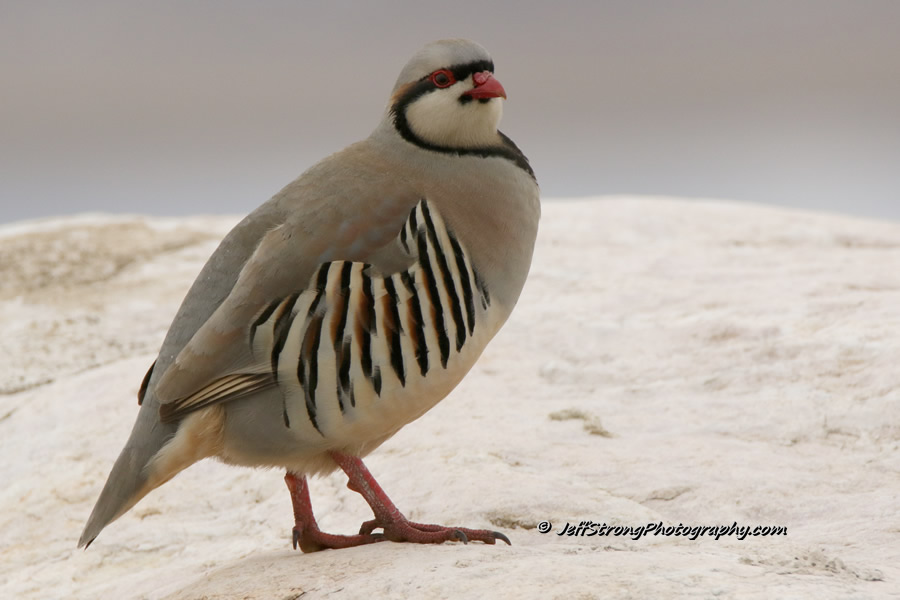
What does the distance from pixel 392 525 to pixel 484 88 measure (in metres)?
1.42

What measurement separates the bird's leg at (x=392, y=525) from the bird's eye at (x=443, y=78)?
48.8 inches

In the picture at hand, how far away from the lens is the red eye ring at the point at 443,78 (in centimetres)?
348

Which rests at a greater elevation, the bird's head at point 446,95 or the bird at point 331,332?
the bird's head at point 446,95

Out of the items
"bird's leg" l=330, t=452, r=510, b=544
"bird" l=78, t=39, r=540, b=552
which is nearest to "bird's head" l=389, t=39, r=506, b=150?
"bird" l=78, t=39, r=540, b=552

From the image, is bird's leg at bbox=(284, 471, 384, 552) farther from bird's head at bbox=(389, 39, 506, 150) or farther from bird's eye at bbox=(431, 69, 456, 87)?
bird's eye at bbox=(431, 69, 456, 87)

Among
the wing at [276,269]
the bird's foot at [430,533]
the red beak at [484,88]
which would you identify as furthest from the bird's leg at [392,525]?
the red beak at [484,88]

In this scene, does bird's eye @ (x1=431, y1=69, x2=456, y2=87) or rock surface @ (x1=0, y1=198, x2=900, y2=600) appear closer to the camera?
rock surface @ (x1=0, y1=198, x2=900, y2=600)

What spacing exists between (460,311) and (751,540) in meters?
1.04

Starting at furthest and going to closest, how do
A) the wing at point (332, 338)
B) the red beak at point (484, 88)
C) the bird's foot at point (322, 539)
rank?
1. the red beak at point (484, 88)
2. the bird's foot at point (322, 539)
3. the wing at point (332, 338)

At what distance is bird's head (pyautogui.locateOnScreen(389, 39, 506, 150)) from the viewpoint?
3490 mm

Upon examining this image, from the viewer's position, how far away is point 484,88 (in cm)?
349

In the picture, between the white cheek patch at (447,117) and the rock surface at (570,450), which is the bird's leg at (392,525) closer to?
the rock surface at (570,450)

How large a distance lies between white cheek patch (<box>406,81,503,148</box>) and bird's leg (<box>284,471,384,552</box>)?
1.19 m

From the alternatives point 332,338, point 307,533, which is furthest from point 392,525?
point 332,338
